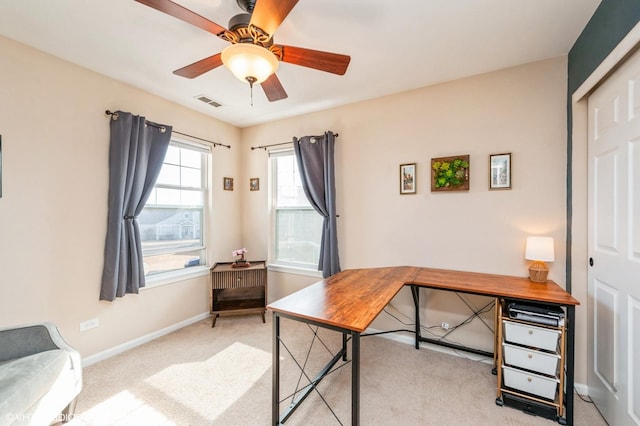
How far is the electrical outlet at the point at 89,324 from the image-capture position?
2.38m

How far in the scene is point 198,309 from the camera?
343 cm

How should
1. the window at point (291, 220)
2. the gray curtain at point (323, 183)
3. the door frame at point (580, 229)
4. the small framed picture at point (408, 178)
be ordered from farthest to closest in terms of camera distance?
the window at point (291, 220)
the gray curtain at point (323, 183)
the small framed picture at point (408, 178)
the door frame at point (580, 229)

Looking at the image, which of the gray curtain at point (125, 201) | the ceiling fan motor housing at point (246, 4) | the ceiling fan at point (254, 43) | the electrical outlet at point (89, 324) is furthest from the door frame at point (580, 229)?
the electrical outlet at point (89, 324)

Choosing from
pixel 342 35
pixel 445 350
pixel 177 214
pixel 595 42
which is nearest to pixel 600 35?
pixel 595 42

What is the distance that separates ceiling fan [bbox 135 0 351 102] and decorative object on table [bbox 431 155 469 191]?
4.87 feet

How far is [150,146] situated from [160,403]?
241 centimetres

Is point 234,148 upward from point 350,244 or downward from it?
upward

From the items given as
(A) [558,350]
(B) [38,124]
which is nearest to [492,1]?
(A) [558,350]

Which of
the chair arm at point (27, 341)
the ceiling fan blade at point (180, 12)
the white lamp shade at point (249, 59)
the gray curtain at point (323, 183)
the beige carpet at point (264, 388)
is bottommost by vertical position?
the beige carpet at point (264, 388)

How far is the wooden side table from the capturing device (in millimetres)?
3234

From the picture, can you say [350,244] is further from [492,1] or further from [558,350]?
[492,1]

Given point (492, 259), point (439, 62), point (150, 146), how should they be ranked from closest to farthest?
point (439, 62) < point (492, 259) < point (150, 146)

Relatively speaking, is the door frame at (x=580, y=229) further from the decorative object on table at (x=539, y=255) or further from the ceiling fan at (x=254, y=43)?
the ceiling fan at (x=254, y=43)

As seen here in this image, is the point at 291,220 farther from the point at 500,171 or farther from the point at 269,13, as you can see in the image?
the point at 269,13
